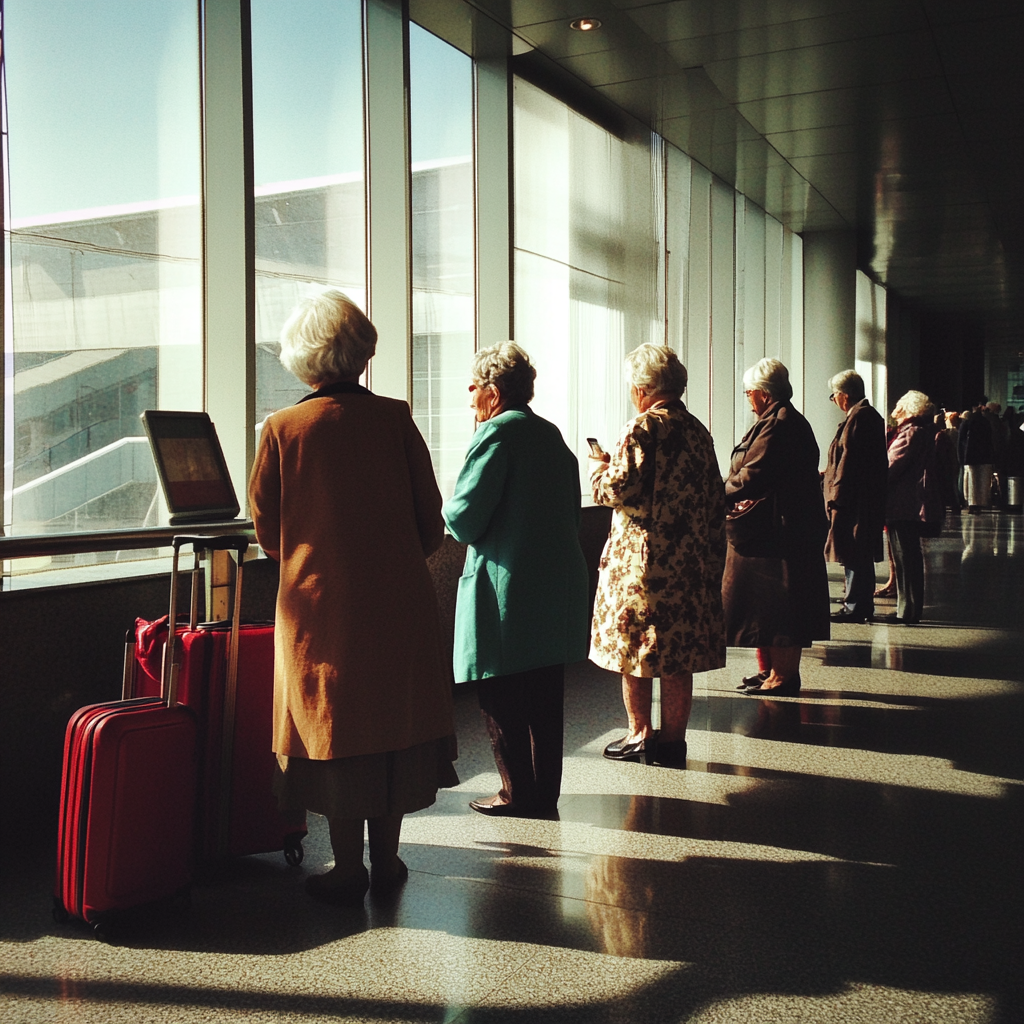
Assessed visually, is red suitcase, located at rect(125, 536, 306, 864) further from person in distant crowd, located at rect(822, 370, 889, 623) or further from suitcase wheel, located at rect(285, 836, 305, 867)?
person in distant crowd, located at rect(822, 370, 889, 623)

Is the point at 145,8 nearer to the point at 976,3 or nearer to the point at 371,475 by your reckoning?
the point at 371,475

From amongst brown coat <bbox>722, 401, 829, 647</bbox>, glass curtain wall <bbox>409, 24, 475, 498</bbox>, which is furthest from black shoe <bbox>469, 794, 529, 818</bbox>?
glass curtain wall <bbox>409, 24, 475, 498</bbox>

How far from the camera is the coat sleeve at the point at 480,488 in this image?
330 centimetres

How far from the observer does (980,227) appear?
12508 millimetres

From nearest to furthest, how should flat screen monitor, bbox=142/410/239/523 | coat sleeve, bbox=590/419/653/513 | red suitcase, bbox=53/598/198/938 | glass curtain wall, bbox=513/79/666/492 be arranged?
red suitcase, bbox=53/598/198/938 → flat screen monitor, bbox=142/410/239/523 → coat sleeve, bbox=590/419/653/513 → glass curtain wall, bbox=513/79/666/492

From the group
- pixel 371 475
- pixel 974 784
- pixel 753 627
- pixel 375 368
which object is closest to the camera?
pixel 371 475

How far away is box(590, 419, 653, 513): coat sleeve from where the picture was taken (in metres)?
3.81

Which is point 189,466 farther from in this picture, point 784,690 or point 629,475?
point 784,690

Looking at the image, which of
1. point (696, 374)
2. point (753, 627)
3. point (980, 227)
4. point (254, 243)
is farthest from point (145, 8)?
point (980, 227)

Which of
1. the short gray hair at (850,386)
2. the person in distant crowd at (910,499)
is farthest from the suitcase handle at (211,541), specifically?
the person in distant crowd at (910,499)

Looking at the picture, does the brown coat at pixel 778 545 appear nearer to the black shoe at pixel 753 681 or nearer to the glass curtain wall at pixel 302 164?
the black shoe at pixel 753 681

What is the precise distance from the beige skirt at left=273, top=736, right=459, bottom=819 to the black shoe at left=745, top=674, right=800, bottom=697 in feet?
9.38

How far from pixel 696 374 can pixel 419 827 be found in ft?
23.9

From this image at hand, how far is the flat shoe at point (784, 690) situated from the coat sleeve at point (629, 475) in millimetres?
1813
